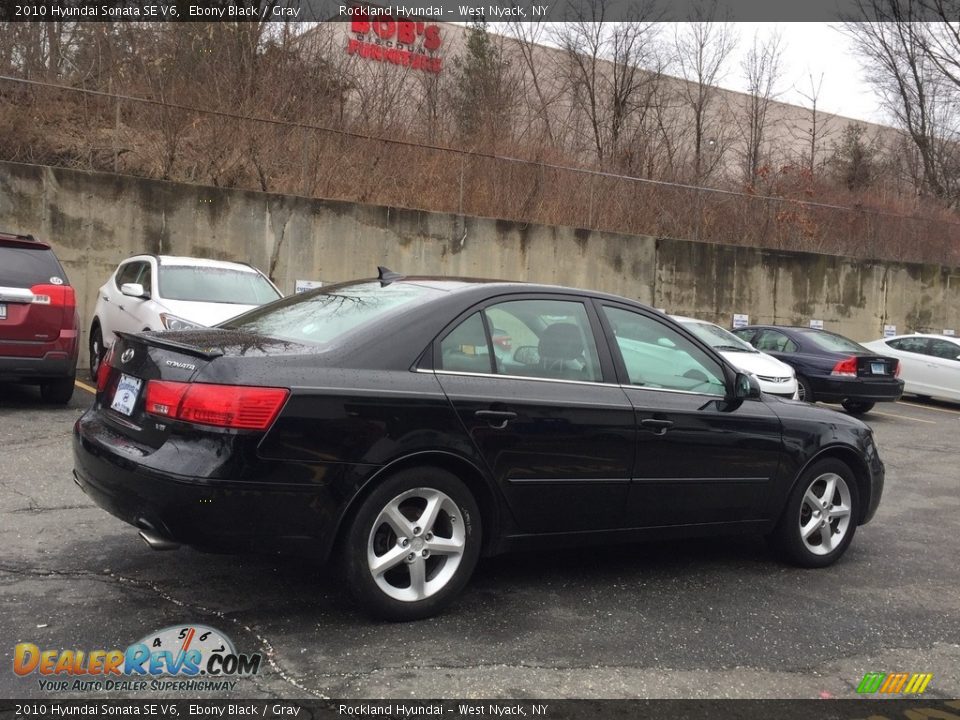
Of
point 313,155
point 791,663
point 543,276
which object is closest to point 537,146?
point 543,276

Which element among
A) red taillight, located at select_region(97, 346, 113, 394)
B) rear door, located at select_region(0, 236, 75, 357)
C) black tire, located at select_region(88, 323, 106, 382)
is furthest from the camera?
black tire, located at select_region(88, 323, 106, 382)

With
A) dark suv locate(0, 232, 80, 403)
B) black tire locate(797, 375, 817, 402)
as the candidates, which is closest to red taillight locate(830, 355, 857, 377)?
black tire locate(797, 375, 817, 402)

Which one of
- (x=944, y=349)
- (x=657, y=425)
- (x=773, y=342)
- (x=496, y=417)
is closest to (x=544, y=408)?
(x=496, y=417)

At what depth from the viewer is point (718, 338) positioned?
13828 millimetres

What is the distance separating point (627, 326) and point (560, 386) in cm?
67

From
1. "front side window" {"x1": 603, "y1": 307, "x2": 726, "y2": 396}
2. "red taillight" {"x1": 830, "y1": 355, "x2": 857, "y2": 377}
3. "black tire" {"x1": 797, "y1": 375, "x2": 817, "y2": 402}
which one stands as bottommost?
"black tire" {"x1": 797, "y1": 375, "x2": 817, "y2": 402}

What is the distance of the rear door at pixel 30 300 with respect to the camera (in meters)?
8.73

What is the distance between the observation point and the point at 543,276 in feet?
61.7

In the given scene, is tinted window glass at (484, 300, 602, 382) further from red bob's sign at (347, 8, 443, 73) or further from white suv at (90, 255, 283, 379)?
red bob's sign at (347, 8, 443, 73)

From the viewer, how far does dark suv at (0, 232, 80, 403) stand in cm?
873

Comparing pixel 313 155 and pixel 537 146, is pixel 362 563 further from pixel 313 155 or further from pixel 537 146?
pixel 537 146

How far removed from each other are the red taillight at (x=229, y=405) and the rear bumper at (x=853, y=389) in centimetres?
1199

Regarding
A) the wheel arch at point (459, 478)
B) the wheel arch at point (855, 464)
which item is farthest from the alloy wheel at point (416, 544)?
the wheel arch at point (855, 464)

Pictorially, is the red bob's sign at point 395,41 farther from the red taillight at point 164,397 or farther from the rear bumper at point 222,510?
the rear bumper at point 222,510
